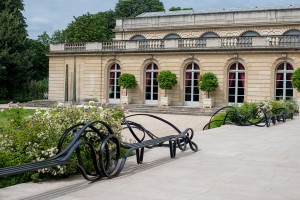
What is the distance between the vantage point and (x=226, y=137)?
41.5 ft

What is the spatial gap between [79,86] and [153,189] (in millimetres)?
26845

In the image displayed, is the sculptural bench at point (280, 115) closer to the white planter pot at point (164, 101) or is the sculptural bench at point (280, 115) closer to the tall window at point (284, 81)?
the tall window at point (284, 81)

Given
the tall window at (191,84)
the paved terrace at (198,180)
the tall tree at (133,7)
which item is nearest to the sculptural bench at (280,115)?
the paved terrace at (198,180)

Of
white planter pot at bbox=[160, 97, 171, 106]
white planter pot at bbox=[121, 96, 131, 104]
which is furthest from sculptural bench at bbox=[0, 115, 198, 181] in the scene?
white planter pot at bbox=[121, 96, 131, 104]

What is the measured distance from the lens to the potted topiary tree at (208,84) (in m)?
27.3

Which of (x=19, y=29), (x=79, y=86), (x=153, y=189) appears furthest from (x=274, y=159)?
(x=19, y=29)

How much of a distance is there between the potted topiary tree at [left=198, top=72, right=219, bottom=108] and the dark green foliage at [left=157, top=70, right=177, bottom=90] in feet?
6.09

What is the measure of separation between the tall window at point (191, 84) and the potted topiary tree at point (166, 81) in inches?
40.3

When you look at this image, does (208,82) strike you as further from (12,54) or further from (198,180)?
(198,180)

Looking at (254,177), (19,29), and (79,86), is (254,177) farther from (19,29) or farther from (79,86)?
(19,29)

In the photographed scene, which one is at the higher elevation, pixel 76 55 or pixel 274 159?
pixel 76 55

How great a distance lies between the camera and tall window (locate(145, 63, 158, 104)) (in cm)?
3030

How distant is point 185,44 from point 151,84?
3555mm

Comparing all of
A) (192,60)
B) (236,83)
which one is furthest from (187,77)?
(236,83)
